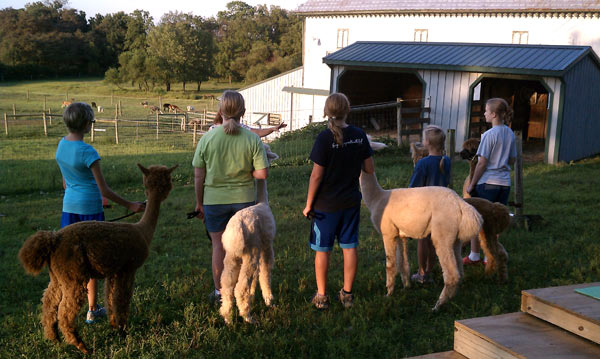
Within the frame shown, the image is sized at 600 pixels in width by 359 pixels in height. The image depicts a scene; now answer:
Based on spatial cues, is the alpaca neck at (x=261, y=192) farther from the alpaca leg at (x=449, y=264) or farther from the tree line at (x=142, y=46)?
the tree line at (x=142, y=46)

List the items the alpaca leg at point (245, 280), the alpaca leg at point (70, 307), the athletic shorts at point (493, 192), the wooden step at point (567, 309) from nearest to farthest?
the wooden step at point (567, 309), the alpaca leg at point (70, 307), the alpaca leg at point (245, 280), the athletic shorts at point (493, 192)

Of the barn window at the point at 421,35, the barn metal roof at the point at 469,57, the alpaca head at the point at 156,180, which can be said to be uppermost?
the barn window at the point at 421,35

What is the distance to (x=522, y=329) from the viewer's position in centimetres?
343

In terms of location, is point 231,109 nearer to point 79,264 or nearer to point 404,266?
point 79,264

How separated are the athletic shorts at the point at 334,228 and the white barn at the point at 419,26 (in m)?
13.0

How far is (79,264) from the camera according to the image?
12.8ft

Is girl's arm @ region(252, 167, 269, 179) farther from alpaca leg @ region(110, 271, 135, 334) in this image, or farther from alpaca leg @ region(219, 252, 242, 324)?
alpaca leg @ region(110, 271, 135, 334)

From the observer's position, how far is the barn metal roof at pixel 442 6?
21.8m

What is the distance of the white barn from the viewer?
21.9 m

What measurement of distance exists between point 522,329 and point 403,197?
6.40 feet

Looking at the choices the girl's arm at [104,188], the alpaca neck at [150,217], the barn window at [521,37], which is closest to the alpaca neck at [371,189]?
the alpaca neck at [150,217]

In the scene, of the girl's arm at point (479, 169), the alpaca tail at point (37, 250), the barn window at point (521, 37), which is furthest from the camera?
the barn window at point (521, 37)

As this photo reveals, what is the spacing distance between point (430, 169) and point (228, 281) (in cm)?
260

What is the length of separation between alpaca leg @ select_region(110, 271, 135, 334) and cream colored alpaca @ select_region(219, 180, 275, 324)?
0.81 metres
